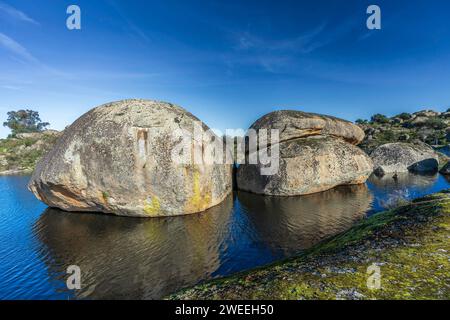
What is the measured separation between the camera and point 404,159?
4138cm

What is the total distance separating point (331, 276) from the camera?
23.5 ft

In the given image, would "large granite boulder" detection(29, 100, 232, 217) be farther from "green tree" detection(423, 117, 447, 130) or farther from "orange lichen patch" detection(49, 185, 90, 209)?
"green tree" detection(423, 117, 447, 130)

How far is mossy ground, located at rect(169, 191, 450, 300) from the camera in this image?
20.7 feet

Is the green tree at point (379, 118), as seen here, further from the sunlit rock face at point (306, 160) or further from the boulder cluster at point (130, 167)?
the boulder cluster at point (130, 167)

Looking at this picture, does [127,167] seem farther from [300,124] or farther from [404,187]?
[404,187]

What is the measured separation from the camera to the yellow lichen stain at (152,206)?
1948 centimetres

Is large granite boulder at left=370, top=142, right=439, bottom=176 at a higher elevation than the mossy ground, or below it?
higher

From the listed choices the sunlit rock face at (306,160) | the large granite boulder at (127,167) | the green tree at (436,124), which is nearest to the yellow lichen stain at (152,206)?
the large granite boulder at (127,167)

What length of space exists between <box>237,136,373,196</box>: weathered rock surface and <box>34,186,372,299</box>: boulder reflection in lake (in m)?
3.35

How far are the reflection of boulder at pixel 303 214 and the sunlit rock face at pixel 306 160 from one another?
1244mm

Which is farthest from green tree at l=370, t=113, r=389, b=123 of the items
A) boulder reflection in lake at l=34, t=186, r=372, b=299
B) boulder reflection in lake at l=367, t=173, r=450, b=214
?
boulder reflection in lake at l=34, t=186, r=372, b=299
